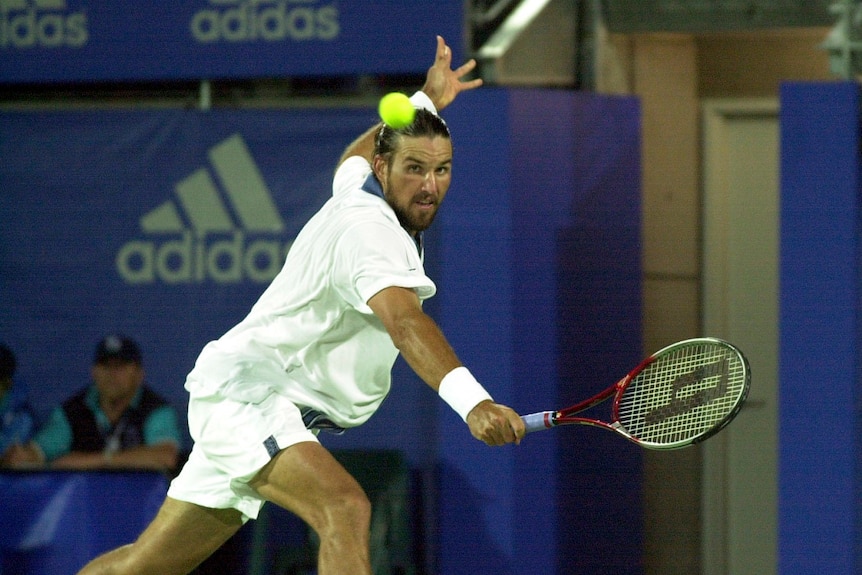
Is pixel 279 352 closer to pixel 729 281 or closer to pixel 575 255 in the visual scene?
pixel 575 255

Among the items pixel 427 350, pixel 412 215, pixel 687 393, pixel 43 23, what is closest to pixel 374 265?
pixel 427 350

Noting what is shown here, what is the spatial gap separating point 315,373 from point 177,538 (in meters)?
0.61

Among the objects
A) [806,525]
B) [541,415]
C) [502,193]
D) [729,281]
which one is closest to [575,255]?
[502,193]

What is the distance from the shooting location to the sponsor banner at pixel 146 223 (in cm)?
648

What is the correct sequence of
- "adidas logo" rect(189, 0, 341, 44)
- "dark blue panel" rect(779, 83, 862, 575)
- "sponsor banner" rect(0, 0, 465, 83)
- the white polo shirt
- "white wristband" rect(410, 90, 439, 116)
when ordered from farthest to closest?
"adidas logo" rect(189, 0, 341, 44)
"sponsor banner" rect(0, 0, 465, 83)
"dark blue panel" rect(779, 83, 862, 575)
"white wristband" rect(410, 90, 439, 116)
the white polo shirt

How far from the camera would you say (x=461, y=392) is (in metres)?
3.30

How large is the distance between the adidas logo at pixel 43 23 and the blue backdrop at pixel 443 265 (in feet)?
1.09

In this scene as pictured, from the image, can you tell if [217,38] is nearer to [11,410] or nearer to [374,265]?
[11,410]

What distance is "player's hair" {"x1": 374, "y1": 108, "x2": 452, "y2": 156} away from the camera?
3824 mm

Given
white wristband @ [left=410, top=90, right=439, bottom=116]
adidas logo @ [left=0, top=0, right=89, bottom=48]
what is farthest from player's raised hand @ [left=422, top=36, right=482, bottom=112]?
adidas logo @ [left=0, top=0, right=89, bottom=48]

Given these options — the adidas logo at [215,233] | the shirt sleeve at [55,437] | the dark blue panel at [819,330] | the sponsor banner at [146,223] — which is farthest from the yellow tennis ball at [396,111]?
the shirt sleeve at [55,437]

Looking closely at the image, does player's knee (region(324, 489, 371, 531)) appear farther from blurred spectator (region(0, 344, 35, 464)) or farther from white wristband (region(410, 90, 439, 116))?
blurred spectator (region(0, 344, 35, 464))

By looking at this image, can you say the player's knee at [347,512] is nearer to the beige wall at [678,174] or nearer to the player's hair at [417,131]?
the player's hair at [417,131]

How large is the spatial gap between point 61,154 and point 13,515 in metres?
1.73
